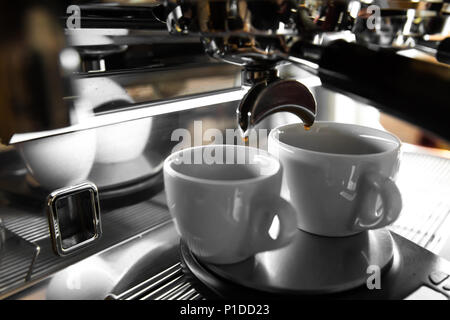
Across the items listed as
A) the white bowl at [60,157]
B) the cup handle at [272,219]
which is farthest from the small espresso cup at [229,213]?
the white bowl at [60,157]

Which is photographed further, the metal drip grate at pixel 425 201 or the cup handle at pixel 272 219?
the metal drip grate at pixel 425 201

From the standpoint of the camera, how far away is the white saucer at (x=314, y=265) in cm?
29

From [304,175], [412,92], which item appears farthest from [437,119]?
[304,175]

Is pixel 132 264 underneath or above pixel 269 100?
Answer: underneath

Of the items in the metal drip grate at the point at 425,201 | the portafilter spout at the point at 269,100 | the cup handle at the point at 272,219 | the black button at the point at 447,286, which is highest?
the portafilter spout at the point at 269,100

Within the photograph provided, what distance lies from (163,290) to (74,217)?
0.12 meters

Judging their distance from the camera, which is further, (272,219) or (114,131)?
(114,131)

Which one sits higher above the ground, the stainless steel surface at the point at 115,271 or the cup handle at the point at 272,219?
the cup handle at the point at 272,219

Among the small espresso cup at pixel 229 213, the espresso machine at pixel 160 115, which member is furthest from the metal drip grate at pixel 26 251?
the small espresso cup at pixel 229 213

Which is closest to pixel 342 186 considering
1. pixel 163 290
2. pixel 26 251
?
pixel 163 290

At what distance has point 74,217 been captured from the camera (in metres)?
0.36

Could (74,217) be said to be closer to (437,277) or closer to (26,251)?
(26,251)

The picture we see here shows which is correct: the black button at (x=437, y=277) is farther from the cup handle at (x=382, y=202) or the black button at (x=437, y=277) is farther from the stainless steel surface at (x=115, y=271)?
the stainless steel surface at (x=115, y=271)

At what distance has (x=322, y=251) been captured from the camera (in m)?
0.34
